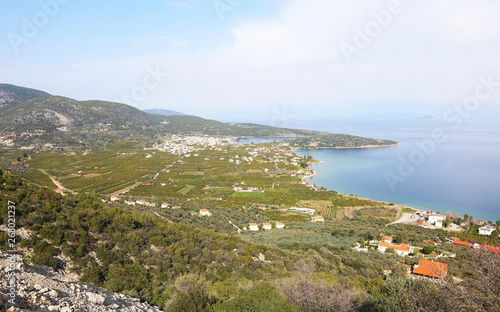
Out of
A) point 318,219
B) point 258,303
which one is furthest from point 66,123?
point 258,303

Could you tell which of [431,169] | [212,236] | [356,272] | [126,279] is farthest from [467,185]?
[126,279]

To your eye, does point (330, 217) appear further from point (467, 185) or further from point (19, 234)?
point (467, 185)

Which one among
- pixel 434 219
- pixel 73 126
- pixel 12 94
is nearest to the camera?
pixel 434 219

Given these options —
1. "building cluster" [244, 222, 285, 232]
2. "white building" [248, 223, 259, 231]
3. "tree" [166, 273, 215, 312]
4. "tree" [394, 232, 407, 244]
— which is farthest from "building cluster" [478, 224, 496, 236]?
"tree" [166, 273, 215, 312]

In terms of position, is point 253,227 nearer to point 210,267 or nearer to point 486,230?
point 210,267

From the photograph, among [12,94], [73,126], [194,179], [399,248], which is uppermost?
[12,94]

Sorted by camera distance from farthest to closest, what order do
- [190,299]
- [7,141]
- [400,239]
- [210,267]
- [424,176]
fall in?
[7,141]
[424,176]
[400,239]
[210,267]
[190,299]

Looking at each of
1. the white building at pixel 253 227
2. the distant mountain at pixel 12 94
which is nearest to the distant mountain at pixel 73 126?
the distant mountain at pixel 12 94
